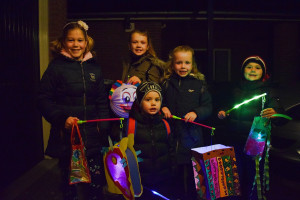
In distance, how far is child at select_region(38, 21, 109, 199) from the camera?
279 cm

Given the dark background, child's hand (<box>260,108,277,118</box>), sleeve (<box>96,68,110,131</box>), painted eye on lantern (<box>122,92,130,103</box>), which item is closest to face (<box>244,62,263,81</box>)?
child's hand (<box>260,108,277,118</box>)

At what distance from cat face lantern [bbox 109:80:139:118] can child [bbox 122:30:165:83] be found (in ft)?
1.54

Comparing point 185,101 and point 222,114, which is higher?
point 185,101

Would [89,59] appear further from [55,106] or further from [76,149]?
[76,149]

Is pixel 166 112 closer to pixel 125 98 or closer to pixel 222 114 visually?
pixel 125 98

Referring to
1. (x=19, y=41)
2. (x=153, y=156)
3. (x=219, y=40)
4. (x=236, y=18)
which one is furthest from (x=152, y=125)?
(x=219, y=40)

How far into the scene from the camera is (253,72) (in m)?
3.34

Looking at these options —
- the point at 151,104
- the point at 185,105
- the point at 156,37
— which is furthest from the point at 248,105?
the point at 156,37

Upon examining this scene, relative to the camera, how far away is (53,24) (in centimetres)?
539

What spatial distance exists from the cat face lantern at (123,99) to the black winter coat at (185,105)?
473 mm

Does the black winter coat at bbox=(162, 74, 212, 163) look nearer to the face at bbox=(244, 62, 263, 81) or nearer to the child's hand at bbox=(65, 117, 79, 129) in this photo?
the face at bbox=(244, 62, 263, 81)

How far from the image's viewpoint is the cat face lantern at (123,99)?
3033 mm

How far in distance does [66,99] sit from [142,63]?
109 centimetres

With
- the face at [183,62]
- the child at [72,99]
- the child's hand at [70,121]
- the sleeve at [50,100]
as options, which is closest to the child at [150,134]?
the child at [72,99]
